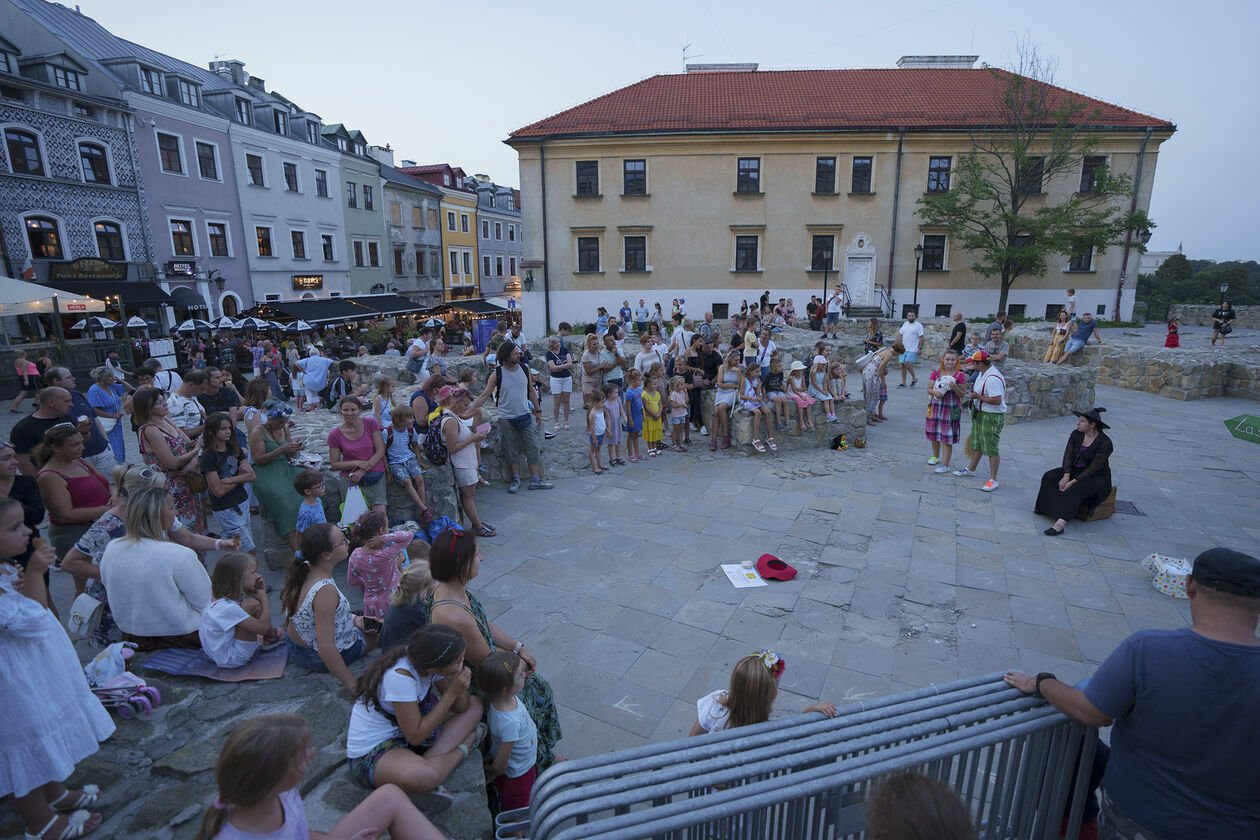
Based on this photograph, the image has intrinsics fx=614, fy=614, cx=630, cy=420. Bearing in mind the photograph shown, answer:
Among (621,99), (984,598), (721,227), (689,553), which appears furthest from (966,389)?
(621,99)

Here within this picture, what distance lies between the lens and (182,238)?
82.4ft

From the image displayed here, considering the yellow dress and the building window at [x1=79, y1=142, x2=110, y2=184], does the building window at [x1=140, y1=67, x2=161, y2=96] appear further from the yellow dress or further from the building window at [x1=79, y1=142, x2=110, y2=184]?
the yellow dress

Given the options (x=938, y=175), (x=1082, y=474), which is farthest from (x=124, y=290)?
(x=938, y=175)

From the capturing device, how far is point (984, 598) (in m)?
5.84

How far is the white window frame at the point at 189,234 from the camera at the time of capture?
80.2 feet

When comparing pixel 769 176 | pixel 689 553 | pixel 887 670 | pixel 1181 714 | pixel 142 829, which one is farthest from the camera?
pixel 769 176

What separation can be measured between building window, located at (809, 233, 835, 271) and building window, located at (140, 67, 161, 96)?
27.5 meters

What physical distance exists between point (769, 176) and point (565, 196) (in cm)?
928

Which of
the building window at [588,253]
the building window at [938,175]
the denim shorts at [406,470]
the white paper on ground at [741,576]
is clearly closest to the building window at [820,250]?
the building window at [938,175]

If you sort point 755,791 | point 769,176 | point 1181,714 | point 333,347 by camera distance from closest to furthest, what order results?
point 755,791, point 1181,714, point 333,347, point 769,176

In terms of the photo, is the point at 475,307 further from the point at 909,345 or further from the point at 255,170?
the point at 909,345

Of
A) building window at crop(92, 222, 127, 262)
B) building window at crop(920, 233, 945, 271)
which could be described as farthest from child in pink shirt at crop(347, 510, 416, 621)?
building window at crop(920, 233, 945, 271)

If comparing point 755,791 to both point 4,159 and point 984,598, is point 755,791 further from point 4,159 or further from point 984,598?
point 4,159

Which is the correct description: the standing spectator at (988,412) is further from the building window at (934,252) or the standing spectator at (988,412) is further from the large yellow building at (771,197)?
the building window at (934,252)
